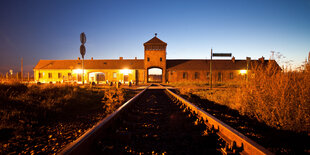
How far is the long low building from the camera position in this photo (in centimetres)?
3238

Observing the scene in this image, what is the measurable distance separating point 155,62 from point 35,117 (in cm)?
2933

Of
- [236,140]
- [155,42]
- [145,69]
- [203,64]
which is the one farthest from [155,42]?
[236,140]

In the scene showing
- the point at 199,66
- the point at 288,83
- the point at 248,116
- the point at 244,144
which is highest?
the point at 199,66

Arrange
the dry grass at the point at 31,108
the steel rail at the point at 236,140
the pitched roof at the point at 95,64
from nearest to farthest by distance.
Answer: the steel rail at the point at 236,140, the dry grass at the point at 31,108, the pitched roof at the point at 95,64

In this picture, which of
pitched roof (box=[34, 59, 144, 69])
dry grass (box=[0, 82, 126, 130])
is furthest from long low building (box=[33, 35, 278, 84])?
dry grass (box=[0, 82, 126, 130])

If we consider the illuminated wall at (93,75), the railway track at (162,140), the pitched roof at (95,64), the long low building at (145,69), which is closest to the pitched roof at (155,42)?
the long low building at (145,69)

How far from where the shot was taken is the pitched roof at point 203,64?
1419 inches

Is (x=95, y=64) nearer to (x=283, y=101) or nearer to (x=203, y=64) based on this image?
(x=203, y=64)

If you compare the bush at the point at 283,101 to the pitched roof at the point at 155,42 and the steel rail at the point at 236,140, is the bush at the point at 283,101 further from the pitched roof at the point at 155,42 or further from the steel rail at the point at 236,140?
the pitched roof at the point at 155,42

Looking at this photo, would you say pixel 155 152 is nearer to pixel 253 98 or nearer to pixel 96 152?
pixel 96 152

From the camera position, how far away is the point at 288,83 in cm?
340

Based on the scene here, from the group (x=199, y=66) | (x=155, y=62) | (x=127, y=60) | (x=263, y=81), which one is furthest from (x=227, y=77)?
(x=263, y=81)

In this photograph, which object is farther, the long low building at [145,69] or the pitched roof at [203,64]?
the pitched roof at [203,64]

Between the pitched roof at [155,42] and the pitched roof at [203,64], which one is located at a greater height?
the pitched roof at [155,42]
